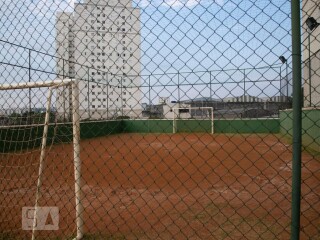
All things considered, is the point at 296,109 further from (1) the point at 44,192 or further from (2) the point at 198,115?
(2) the point at 198,115

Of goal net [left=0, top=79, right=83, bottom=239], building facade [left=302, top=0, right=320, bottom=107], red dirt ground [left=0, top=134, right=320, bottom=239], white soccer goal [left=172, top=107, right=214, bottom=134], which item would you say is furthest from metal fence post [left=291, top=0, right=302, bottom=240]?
white soccer goal [left=172, top=107, right=214, bottom=134]

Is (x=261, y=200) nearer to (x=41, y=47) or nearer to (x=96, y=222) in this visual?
(x=96, y=222)

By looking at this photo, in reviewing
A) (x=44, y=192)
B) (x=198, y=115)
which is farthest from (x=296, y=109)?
(x=198, y=115)

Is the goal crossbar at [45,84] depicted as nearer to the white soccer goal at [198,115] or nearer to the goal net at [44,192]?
the goal net at [44,192]

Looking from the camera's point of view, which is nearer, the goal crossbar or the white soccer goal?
the goal crossbar

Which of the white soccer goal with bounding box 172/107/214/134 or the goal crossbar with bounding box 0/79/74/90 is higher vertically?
the goal crossbar with bounding box 0/79/74/90

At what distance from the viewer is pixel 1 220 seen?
3566 millimetres

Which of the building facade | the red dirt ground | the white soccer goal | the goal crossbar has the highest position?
the building facade

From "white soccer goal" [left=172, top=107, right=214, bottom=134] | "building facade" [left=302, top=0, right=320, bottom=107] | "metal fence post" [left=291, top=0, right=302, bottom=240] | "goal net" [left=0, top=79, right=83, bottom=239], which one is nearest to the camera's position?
"metal fence post" [left=291, top=0, right=302, bottom=240]

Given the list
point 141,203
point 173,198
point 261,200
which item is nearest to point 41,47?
point 141,203

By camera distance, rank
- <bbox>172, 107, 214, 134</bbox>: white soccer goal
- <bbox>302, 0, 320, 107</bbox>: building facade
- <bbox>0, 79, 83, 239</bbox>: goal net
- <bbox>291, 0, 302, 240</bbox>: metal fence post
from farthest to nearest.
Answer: <bbox>172, 107, 214, 134</bbox>: white soccer goal
<bbox>0, 79, 83, 239</bbox>: goal net
<bbox>302, 0, 320, 107</bbox>: building facade
<bbox>291, 0, 302, 240</bbox>: metal fence post

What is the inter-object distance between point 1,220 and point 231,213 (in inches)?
115

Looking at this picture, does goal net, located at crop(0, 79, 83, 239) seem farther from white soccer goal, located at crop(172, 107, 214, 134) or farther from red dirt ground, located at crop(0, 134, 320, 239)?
white soccer goal, located at crop(172, 107, 214, 134)

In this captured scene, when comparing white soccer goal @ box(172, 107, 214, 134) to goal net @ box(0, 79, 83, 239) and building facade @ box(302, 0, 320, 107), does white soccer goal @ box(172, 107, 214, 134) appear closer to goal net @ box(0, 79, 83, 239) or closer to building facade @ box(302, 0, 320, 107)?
building facade @ box(302, 0, 320, 107)
